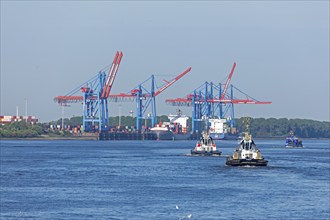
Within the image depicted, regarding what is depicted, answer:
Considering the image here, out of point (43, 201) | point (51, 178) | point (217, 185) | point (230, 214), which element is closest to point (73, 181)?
point (51, 178)

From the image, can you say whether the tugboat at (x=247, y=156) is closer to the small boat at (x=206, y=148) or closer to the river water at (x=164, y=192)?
the river water at (x=164, y=192)

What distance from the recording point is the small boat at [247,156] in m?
98.7

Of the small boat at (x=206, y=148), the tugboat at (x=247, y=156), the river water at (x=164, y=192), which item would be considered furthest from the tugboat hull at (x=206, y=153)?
the river water at (x=164, y=192)

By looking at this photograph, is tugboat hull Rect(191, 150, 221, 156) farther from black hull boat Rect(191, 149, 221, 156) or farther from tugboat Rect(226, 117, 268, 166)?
tugboat Rect(226, 117, 268, 166)

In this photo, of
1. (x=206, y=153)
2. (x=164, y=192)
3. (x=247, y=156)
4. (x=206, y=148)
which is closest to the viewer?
(x=164, y=192)

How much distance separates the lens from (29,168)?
9569 cm

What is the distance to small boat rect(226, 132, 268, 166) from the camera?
324 ft

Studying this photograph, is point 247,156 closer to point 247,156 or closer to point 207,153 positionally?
point 247,156

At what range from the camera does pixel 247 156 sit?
9981 centimetres

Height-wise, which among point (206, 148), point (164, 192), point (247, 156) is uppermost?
point (206, 148)

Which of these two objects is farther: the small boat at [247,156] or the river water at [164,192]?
the small boat at [247,156]

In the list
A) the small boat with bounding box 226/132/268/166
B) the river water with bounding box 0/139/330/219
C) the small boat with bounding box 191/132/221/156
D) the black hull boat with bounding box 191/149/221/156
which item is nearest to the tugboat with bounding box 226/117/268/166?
the small boat with bounding box 226/132/268/166

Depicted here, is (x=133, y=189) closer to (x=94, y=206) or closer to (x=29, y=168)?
(x=94, y=206)

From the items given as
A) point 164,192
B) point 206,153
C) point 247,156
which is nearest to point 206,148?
point 206,153
